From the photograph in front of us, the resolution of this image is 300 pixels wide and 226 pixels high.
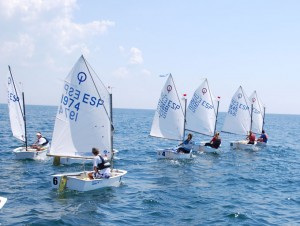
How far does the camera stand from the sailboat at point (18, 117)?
98.1ft

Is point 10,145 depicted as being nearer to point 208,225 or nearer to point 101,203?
point 101,203

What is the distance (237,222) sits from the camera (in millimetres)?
17562


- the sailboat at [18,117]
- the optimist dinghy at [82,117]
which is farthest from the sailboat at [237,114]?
the optimist dinghy at [82,117]

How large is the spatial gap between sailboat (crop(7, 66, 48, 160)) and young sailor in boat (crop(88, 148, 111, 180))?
10342mm

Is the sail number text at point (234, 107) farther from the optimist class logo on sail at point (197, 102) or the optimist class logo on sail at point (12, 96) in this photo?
the optimist class logo on sail at point (12, 96)

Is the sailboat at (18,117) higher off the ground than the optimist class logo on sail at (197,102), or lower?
lower

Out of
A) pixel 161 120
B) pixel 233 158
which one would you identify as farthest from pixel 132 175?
pixel 233 158

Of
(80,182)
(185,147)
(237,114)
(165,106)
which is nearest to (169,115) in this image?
(165,106)

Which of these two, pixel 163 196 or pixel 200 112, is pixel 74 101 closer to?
pixel 163 196

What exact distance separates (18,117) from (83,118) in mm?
10592

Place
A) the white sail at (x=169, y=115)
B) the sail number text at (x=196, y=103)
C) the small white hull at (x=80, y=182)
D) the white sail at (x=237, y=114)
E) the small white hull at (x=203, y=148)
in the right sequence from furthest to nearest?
the white sail at (x=237, y=114) → the sail number text at (x=196, y=103) → the small white hull at (x=203, y=148) → the white sail at (x=169, y=115) → the small white hull at (x=80, y=182)

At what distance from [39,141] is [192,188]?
14876mm

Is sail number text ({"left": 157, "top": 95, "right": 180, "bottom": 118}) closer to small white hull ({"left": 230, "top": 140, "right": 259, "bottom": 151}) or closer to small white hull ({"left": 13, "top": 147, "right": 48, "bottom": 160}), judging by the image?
small white hull ({"left": 230, "top": 140, "right": 259, "bottom": 151})

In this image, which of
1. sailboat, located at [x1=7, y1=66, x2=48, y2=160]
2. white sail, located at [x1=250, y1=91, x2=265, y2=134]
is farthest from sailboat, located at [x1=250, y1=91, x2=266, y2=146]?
sailboat, located at [x1=7, y1=66, x2=48, y2=160]
